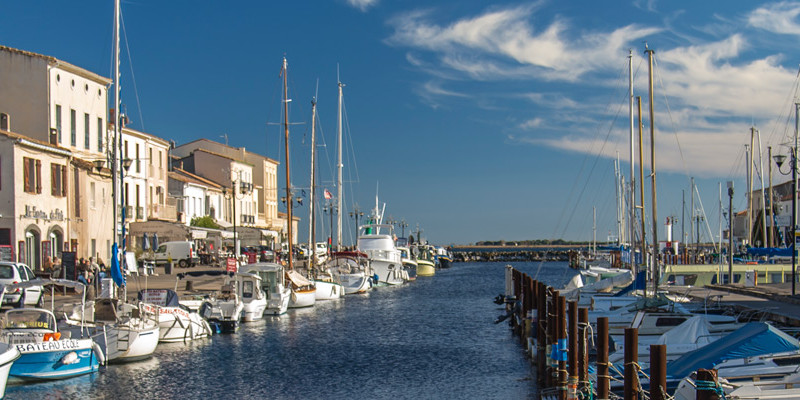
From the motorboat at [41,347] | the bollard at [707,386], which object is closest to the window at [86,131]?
the motorboat at [41,347]

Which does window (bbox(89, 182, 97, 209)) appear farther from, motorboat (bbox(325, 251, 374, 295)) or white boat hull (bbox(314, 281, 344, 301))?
motorboat (bbox(325, 251, 374, 295))

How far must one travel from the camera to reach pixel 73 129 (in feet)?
164

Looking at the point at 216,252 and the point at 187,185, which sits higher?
the point at 187,185

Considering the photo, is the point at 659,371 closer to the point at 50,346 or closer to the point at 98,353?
the point at 50,346

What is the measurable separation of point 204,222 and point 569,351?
60526 millimetres

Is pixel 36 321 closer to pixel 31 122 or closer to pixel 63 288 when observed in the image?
pixel 63 288

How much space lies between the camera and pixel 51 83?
156 feet

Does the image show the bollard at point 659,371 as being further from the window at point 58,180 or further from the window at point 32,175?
the window at point 58,180

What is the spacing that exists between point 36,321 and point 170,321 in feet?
27.4

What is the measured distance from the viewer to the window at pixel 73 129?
163ft

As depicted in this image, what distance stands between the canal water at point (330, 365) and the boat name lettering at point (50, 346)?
97cm

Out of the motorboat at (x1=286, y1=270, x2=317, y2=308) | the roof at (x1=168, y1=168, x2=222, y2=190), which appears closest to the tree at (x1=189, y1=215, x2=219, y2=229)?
the roof at (x1=168, y1=168, x2=222, y2=190)

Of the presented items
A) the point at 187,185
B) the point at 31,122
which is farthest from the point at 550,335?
the point at 187,185

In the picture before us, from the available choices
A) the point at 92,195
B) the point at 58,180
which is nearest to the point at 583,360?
the point at 58,180
